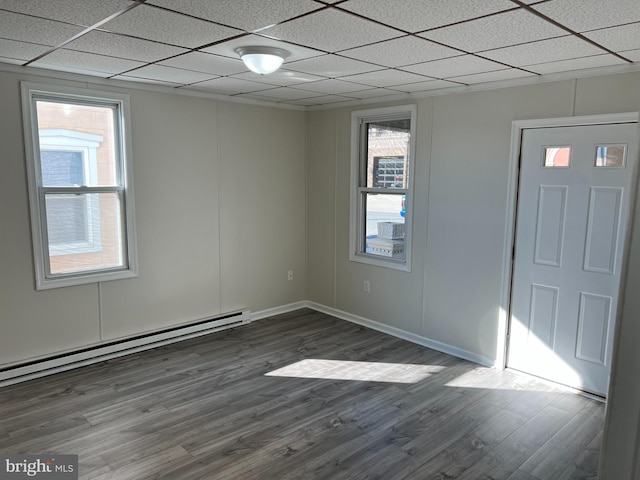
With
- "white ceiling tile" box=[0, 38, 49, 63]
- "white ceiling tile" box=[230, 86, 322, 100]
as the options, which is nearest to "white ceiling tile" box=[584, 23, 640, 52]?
"white ceiling tile" box=[230, 86, 322, 100]

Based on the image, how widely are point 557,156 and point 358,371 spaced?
2.32 meters

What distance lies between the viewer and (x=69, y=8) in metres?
2.19

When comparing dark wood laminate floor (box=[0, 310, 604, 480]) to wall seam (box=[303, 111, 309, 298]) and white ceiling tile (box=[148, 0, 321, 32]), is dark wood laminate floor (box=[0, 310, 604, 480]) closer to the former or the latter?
wall seam (box=[303, 111, 309, 298])

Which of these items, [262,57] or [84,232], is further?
[84,232]

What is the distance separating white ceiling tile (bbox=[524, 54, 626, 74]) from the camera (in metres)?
3.01

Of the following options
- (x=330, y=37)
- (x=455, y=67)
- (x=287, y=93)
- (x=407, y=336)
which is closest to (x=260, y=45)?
(x=330, y=37)

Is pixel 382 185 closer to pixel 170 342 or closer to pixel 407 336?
pixel 407 336

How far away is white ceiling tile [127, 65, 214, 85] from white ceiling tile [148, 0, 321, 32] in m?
1.37

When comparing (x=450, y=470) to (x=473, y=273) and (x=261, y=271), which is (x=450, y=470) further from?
(x=261, y=271)

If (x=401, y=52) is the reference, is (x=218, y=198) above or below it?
below

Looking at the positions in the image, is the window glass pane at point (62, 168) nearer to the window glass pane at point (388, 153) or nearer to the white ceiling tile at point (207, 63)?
the white ceiling tile at point (207, 63)

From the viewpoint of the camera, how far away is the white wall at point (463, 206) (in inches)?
142

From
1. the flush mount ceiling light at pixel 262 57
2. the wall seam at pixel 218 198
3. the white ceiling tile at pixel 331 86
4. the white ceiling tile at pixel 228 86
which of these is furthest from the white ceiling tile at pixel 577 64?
the wall seam at pixel 218 198

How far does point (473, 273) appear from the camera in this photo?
4.18 metres
